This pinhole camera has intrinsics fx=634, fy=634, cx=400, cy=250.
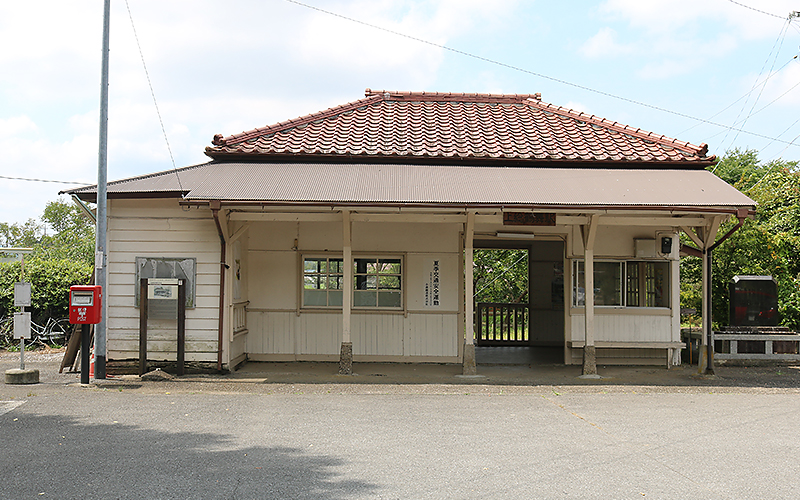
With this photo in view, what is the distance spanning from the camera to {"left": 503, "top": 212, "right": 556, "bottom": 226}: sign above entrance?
9.56 meters

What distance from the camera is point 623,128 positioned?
12.6 meters

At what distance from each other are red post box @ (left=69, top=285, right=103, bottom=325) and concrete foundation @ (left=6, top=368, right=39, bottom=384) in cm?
114

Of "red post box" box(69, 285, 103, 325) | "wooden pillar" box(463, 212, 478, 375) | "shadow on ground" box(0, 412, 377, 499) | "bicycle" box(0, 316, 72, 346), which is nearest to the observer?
"shadow on ground" box(0, 412, 377, 499)

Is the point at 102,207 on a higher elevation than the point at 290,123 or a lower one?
lower

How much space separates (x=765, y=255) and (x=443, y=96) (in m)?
7.85

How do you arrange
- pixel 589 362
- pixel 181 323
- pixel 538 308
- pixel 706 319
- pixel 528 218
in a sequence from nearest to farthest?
pixel 528 218 → pixel 181 323 → pixel 589 362 → pixel 706 319 → pixel 538 308

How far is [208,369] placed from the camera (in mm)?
9898

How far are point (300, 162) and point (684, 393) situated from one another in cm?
714

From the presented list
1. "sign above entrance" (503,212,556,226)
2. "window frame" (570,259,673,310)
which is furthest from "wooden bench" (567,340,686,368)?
"sign above entrance" (503,212,556,226)

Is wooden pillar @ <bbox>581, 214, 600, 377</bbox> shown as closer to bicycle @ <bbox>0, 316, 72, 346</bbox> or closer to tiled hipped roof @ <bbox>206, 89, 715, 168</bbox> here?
tiled hipped roof @ <bbox>206, 89, 715, 168</bbox>

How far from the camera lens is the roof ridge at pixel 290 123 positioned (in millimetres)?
11452

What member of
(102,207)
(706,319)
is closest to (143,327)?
(102,207)

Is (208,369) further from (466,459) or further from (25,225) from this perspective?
(25,225)

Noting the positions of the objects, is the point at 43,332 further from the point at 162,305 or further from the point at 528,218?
the point at 528,218
